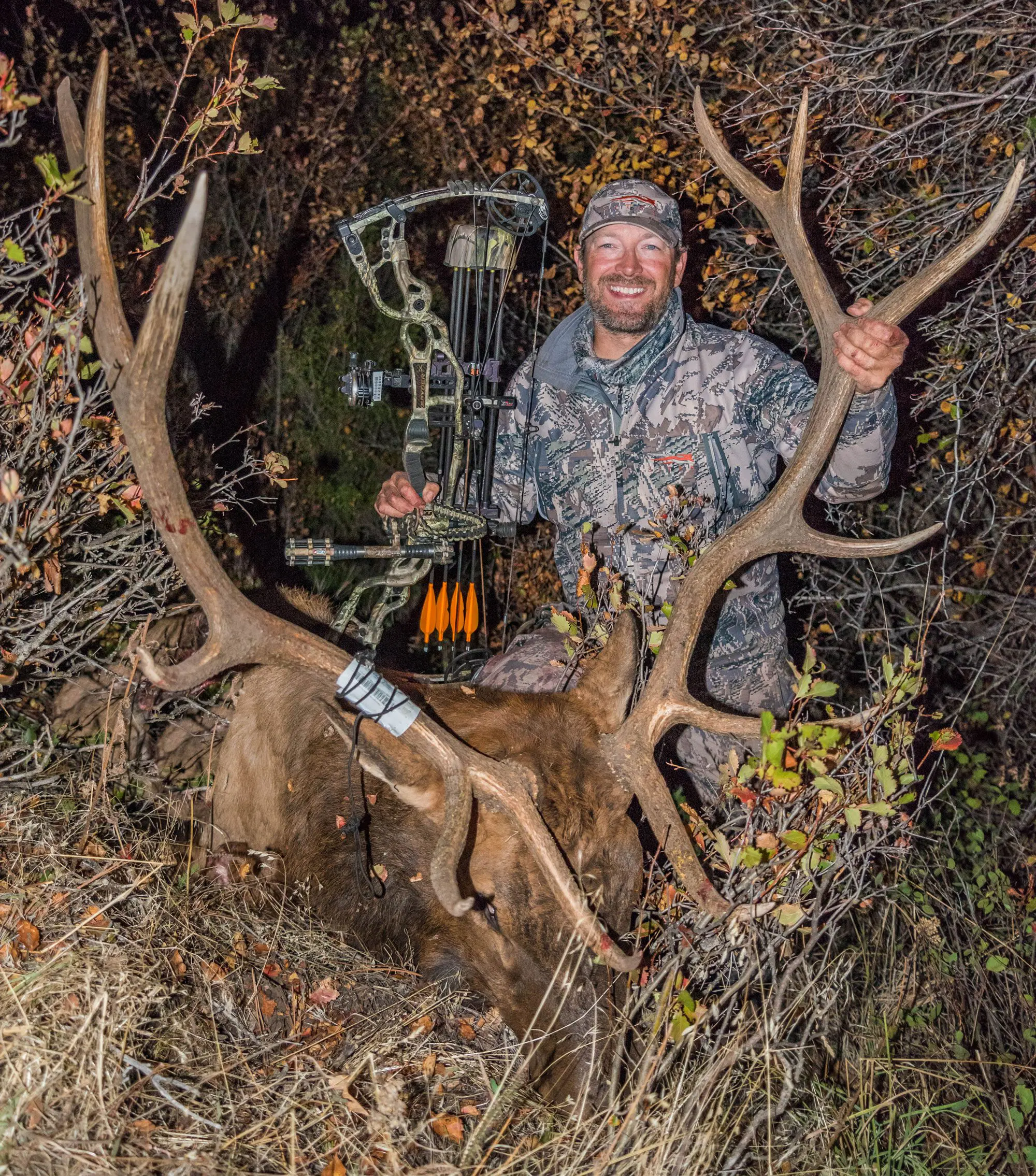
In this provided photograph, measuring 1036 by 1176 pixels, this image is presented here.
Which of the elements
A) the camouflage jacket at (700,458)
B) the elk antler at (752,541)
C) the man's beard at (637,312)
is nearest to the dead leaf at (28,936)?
the elk antler at (752,541)

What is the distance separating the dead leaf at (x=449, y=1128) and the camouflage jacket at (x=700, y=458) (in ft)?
6.51

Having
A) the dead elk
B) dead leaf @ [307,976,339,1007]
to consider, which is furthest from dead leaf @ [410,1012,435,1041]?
dead leaf @ [307,976,339,1007]

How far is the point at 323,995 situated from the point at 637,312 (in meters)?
2.71

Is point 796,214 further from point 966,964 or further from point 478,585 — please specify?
point 478,585

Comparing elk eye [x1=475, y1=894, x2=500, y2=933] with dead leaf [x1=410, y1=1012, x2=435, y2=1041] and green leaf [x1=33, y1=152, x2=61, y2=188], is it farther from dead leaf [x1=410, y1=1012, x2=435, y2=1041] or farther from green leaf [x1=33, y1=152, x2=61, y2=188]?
green leaf [x1=33, y1=152, x2=61, y2=188]

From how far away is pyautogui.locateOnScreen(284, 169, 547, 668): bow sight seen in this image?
4078 mm

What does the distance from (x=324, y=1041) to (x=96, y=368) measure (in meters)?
2.02

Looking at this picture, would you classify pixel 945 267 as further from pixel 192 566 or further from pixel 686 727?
pixel 192 566

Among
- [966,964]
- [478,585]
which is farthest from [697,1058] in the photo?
[478,585]

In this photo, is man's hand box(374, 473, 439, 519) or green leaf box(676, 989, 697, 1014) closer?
green leaf box(676, 989, 697, 1014)

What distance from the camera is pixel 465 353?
223 inches

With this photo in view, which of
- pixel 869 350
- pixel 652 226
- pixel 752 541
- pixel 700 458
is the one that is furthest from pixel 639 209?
pixel 752 541

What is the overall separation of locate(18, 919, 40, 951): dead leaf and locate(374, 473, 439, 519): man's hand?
5.86 ft

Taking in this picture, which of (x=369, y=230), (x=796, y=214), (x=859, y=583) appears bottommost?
(x=859, y=583)
